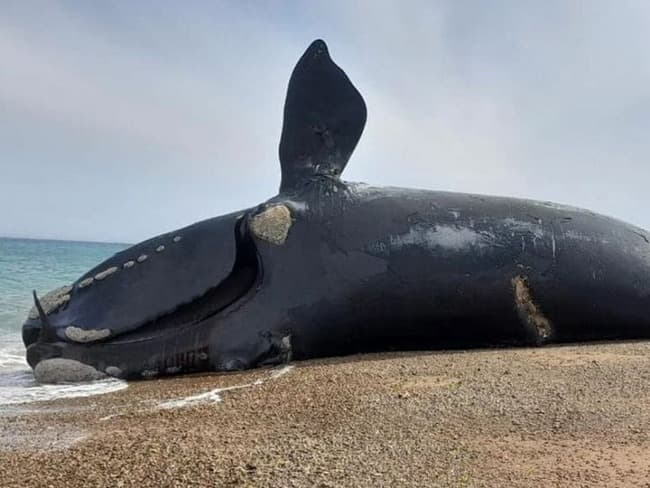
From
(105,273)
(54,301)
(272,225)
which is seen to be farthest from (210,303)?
(54,301)

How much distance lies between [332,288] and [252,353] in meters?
0.94

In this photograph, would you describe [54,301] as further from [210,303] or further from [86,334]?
[210,303]

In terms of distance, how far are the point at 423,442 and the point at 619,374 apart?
6.83 ft

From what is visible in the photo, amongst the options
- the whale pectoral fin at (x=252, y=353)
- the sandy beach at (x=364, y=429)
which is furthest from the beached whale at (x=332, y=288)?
the sandy beach at (x=364, y=429)

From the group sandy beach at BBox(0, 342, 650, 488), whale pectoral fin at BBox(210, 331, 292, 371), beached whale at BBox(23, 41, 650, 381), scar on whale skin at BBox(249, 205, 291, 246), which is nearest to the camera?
sandy beach at BBox(0, 342, 650, 488)

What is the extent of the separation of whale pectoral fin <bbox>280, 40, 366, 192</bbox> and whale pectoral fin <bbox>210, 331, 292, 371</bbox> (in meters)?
1.61

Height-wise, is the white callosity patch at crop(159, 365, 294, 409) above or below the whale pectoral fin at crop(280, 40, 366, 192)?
below

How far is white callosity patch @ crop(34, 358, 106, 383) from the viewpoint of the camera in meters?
6.47

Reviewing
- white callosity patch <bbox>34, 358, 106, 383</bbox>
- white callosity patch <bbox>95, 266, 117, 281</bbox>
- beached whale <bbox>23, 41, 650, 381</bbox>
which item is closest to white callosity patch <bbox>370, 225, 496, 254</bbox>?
beached whale <bbox>23, 41, 650, 381</bbox>

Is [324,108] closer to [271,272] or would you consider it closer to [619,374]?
[271,272]

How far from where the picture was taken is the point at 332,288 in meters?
6.64

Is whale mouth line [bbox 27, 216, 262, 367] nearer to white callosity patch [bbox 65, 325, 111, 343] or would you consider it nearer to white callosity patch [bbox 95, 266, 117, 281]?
white callosity patch [bbox 65, 325, 111, 343]

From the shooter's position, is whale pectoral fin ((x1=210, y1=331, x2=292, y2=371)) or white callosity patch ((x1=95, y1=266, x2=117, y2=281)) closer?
whale pectoral fin ((x1=210, y1=331, x2=292, y2=371))

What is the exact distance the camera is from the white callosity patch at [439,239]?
6.82 meters
